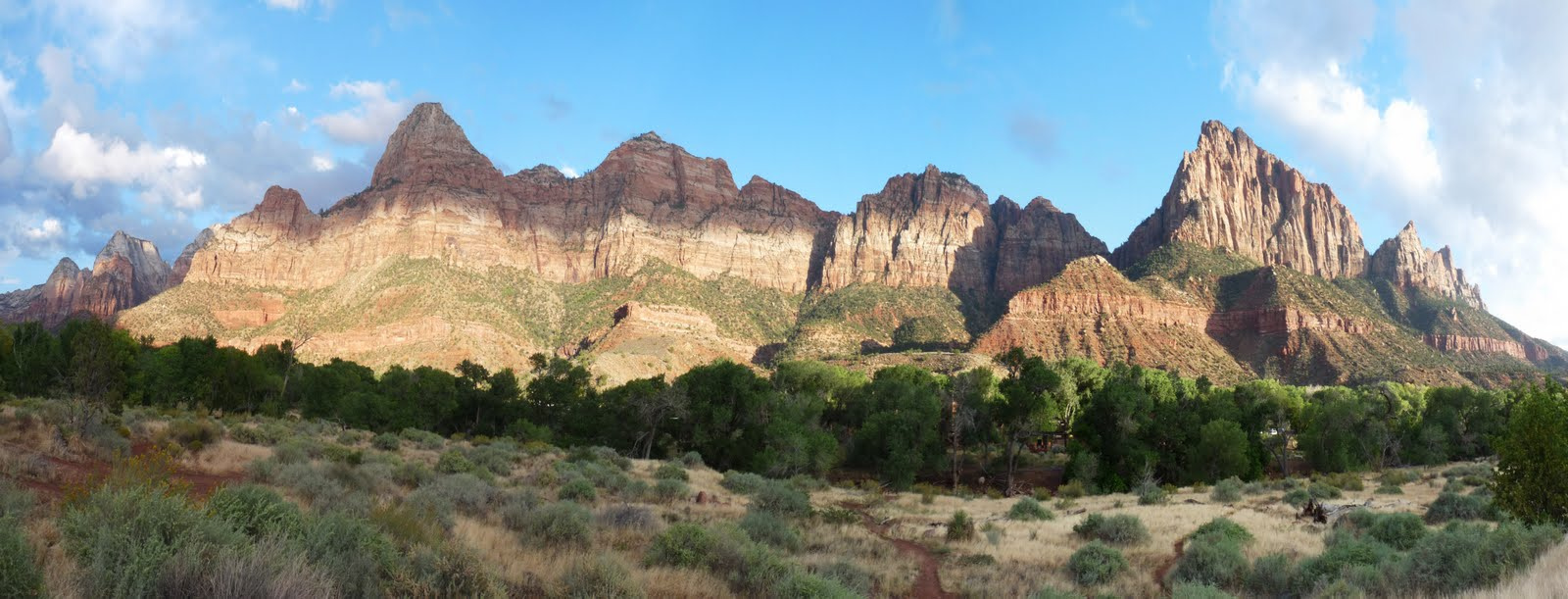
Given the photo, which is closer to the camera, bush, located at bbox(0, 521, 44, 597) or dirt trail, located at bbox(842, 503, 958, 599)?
bush, located at bbox(0, 521, 44, 597)

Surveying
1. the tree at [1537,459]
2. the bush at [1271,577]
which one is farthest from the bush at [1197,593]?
the tree at [1537,459]

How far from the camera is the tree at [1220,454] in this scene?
38.5 meters

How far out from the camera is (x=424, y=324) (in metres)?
110

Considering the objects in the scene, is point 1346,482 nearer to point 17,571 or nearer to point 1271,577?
point 1271,577

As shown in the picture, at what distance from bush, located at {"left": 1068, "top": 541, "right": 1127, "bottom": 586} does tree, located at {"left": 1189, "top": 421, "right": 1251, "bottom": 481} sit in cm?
3043

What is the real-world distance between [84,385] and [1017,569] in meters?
22.6

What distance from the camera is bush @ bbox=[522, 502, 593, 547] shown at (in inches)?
399

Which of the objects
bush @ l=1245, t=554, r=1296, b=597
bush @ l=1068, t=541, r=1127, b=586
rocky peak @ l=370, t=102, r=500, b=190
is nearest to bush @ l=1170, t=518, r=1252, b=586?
bush @ l=1245, t=554, r=1296, b=597

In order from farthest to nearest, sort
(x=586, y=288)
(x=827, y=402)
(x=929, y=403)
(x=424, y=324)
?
(x=586, y=288)
(x=424, y=324)
(x=827, y=402)
(x=929, y=403)

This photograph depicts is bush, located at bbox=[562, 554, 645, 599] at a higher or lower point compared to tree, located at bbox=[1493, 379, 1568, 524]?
lower

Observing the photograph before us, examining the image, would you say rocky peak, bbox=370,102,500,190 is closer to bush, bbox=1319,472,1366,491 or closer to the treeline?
the treeline

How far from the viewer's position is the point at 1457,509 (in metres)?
18.4

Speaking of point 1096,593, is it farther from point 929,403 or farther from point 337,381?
point 337,381

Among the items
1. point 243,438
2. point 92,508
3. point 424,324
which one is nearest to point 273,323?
point 424,324
